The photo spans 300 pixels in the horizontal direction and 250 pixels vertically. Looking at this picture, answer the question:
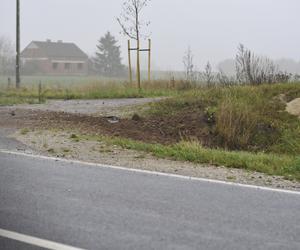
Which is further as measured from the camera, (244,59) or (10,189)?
(244,59)

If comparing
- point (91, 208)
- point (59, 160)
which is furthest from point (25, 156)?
point (91, 208)

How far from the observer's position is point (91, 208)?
17.4ft

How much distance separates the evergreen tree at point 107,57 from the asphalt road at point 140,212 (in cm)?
7072

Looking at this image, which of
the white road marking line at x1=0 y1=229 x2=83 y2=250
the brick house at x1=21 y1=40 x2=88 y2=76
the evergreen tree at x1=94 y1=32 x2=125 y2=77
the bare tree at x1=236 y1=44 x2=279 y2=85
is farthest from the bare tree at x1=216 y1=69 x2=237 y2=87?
the evergreen tree at x1=94 y1=32 x2=125 y2=77

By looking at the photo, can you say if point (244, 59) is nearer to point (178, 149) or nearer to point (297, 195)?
point (178, 149)

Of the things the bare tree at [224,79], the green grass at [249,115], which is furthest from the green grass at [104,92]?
the green grass at [249,115]

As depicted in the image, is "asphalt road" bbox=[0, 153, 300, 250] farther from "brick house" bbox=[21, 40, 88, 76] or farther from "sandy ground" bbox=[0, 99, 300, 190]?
"brick house" bbox=[21, 40, 88, 76]

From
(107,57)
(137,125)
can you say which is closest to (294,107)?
(137,125)

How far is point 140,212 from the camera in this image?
16.9ft

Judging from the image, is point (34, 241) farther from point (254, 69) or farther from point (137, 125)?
point (254, 69)

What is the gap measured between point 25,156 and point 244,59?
1178 cm

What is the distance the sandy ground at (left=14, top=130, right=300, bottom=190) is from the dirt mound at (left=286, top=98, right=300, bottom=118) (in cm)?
527

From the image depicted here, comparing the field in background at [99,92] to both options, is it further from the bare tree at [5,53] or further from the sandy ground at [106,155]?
the sandy ground at [106,155]

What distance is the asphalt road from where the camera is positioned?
4312 mm
